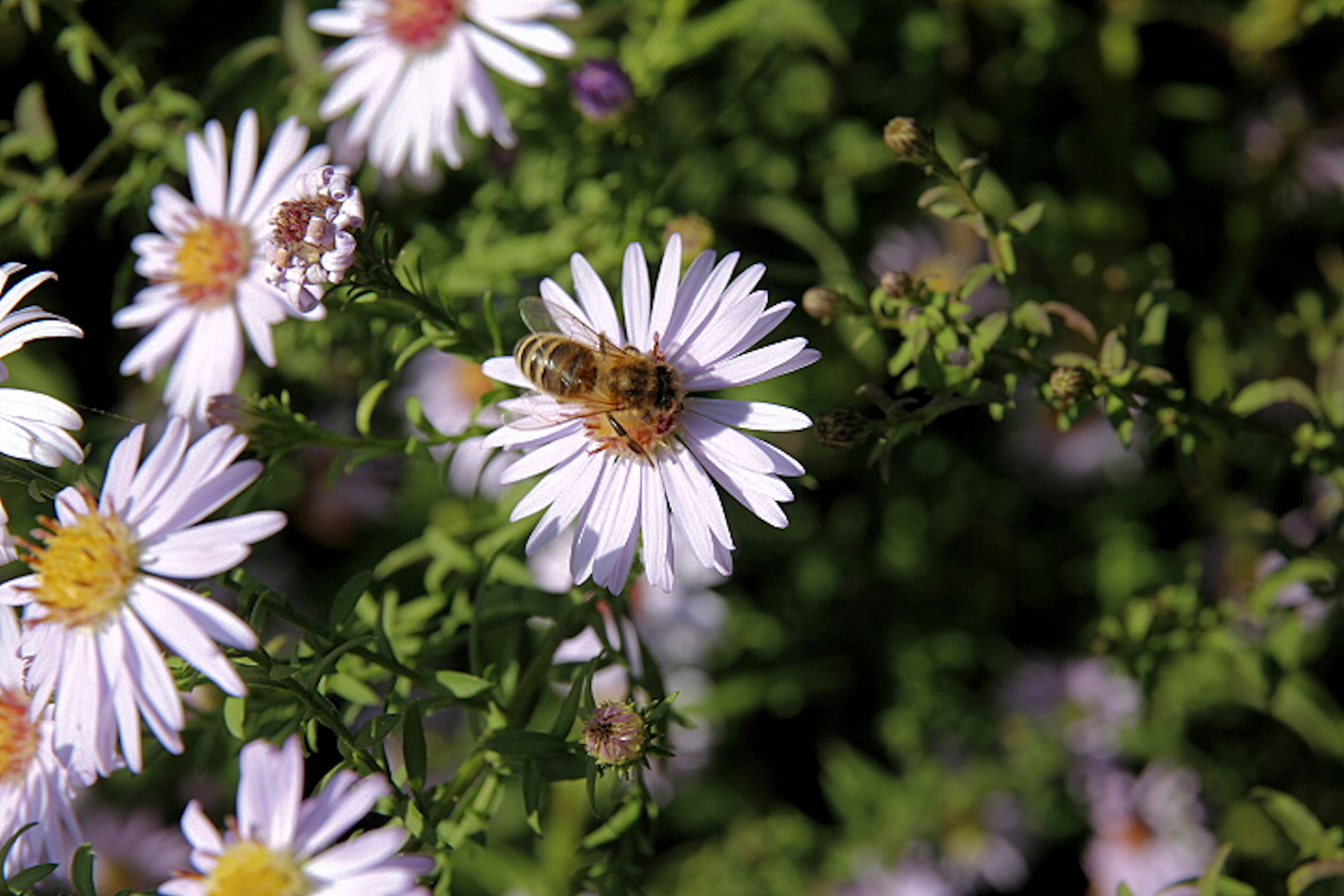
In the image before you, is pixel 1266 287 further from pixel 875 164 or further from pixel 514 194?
pixel 514 194

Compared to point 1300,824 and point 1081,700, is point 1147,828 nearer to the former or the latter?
point 1081,700

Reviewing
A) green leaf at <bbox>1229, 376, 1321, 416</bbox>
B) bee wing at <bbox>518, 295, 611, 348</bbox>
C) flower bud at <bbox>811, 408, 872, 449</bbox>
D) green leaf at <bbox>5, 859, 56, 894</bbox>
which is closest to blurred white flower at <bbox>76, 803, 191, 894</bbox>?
green leaf at <bbox>5, 859, 56, 894</bbox>

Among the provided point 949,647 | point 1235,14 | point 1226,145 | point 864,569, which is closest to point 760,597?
point 864,569

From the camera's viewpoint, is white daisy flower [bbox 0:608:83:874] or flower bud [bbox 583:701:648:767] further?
white daisy flower [bbox 0:608:83:874]

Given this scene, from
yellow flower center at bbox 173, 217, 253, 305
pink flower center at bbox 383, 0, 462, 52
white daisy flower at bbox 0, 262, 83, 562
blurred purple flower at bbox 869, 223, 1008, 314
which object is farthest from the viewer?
blurred purple flower at bbox 869, 223, 1008, 314

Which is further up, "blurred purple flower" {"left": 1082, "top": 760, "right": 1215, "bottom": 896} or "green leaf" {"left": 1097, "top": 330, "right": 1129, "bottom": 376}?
"green leaf" {"left": 1097, "top": 330, "right": 1129, "bottom": 376}

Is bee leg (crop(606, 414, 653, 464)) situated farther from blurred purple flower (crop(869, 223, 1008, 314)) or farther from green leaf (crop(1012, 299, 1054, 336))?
blurred purple flower (crop(869, 223, 1008, 314))
